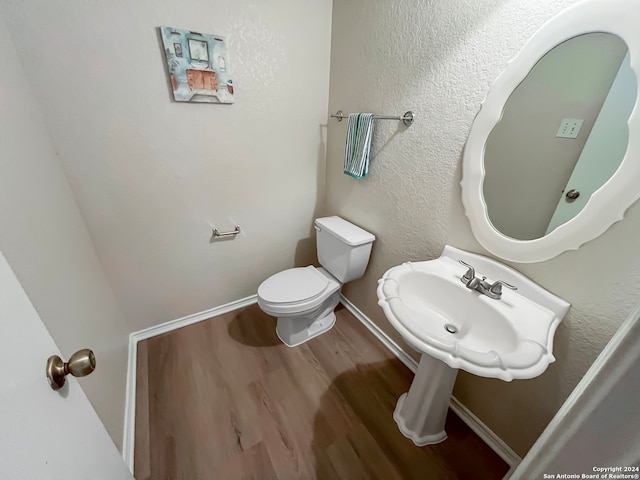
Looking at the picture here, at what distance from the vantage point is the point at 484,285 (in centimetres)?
92

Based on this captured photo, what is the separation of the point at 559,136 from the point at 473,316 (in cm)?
68

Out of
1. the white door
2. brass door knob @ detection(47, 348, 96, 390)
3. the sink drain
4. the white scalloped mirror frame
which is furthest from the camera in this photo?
the sink drain

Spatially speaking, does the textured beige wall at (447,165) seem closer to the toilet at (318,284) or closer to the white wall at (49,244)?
the toilet at (318,284)

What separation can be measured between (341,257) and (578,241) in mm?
1045

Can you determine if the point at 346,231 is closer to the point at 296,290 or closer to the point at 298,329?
the point at 296,290

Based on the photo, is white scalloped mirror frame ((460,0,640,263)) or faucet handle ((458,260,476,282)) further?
faucet handle ((458,260,476,282))

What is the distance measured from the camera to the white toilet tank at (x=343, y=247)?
1.49 metres

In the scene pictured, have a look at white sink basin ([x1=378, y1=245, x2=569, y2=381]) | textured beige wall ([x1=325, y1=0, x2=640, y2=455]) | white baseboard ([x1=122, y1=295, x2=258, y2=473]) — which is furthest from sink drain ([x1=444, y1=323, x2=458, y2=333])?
white baseboard ([x1=122, y1=295, x2=258, y2=473])

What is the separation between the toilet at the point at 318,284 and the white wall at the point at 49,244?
731 millimetres

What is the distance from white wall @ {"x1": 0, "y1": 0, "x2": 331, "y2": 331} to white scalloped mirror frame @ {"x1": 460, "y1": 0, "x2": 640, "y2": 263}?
1.06 meters

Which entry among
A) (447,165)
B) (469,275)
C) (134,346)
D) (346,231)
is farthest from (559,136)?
(134,346)

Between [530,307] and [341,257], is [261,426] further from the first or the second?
[530,307]

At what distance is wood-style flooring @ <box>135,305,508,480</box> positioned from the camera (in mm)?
1058

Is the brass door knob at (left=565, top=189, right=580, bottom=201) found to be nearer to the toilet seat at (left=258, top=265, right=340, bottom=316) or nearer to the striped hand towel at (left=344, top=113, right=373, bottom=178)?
the striped hand towel at (left=344, top=113, right=373, bottom=178)
